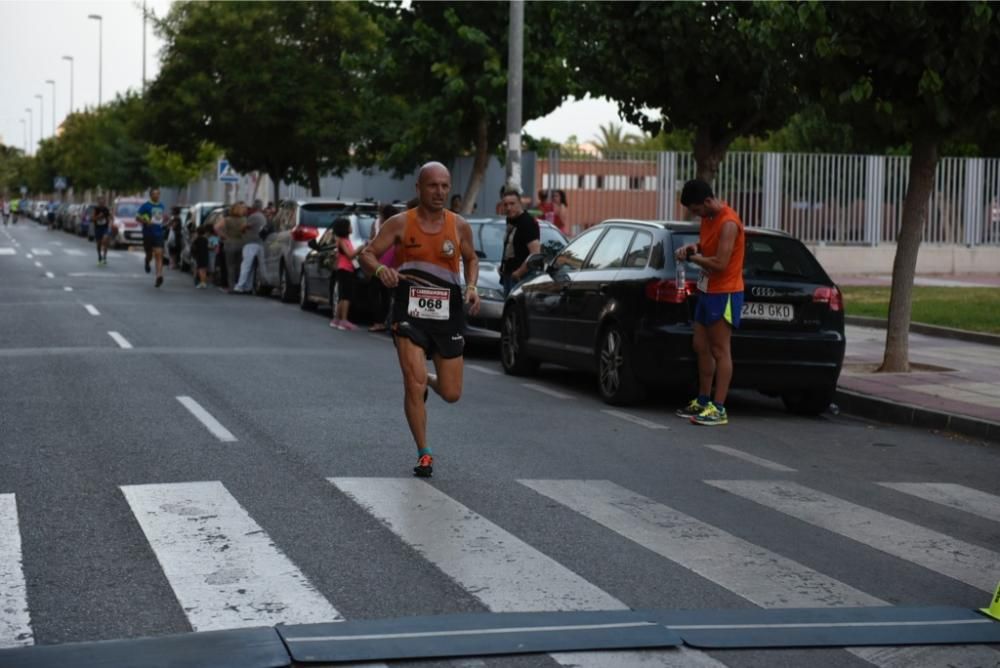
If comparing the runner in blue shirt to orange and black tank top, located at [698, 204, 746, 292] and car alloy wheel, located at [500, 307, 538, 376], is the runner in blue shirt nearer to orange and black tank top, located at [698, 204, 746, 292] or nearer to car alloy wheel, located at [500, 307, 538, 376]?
car alloy wheel, located at [500, 307, 538, 376]

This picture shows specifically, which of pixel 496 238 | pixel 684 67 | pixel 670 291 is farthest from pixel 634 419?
pixel 684 67

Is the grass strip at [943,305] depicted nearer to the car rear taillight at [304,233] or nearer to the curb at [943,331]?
the curb at [943,331]

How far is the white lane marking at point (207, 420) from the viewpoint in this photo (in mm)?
10276

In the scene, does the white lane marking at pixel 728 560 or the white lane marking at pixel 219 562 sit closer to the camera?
the white lane marking at pixel 728 560

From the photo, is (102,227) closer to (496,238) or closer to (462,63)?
(462,63)

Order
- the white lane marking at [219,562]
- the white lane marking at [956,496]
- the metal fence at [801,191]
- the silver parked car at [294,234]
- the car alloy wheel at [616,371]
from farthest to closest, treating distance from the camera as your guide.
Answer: the metal fence at [801,191]
the silver parked car at [294,234]
the car alloy wheel at [616,371]
the white lane marking at [956,496]
the white lane marking at [219,562]

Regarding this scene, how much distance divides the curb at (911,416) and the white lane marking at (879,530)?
319 centimetres

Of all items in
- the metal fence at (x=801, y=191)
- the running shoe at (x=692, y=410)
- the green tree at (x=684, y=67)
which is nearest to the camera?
the running shoe at (x=692, y=410)

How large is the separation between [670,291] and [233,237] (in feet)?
60.7

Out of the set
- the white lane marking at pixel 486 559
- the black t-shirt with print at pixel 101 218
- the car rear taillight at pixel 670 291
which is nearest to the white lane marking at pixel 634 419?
the car rear taillight at pixel 670 291

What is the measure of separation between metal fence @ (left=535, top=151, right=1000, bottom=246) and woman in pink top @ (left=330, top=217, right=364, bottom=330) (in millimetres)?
11680

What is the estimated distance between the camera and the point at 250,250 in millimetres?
28938

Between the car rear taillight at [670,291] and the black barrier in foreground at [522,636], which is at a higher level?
the car rear taillight at [670,291]

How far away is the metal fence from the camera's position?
3300 cm
